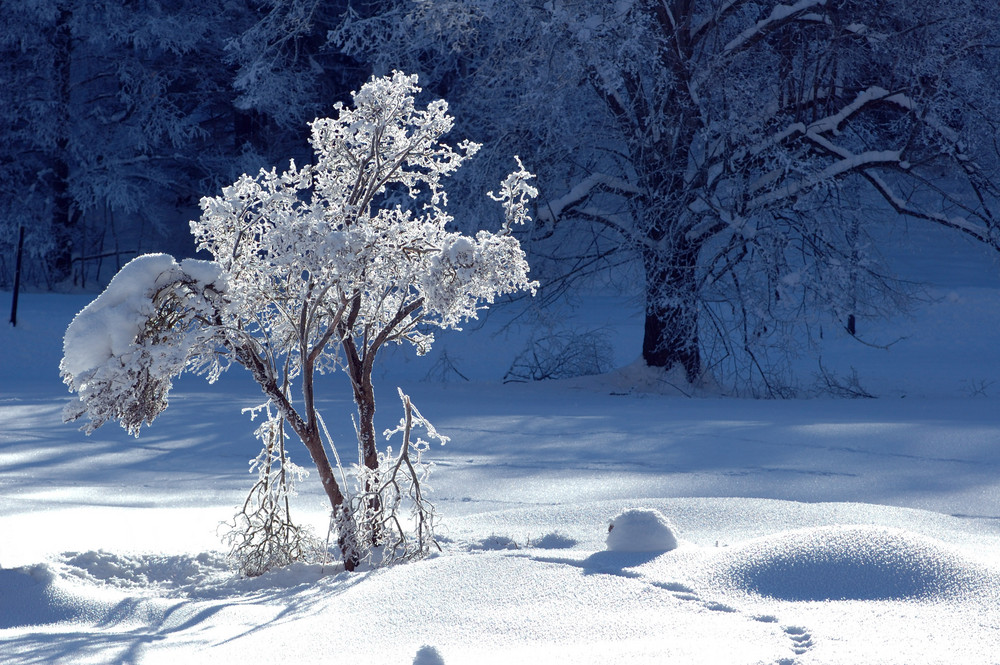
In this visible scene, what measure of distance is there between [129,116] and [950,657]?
57.8 feet

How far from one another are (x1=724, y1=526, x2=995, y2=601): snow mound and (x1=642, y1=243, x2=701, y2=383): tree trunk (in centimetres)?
572

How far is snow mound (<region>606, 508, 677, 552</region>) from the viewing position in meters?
3.64

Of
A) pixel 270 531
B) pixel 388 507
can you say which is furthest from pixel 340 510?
pixel 270 531

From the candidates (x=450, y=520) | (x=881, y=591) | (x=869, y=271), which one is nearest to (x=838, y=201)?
(x=869, y=271)

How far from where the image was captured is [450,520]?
5066mm

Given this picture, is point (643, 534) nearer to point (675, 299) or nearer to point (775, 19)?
point (675, 299)

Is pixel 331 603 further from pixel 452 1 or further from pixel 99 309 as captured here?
pixel 452 1

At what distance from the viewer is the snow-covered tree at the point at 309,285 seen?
12.1 feet

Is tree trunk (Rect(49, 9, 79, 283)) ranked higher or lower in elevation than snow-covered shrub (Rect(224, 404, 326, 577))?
higher

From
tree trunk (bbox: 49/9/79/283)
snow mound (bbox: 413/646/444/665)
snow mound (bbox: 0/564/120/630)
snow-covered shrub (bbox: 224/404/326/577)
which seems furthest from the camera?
tree trunk (bbox: 49/9/79/283)

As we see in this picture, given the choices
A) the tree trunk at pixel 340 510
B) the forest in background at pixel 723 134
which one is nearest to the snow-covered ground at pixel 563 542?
the tree trunk at pixel 340 510

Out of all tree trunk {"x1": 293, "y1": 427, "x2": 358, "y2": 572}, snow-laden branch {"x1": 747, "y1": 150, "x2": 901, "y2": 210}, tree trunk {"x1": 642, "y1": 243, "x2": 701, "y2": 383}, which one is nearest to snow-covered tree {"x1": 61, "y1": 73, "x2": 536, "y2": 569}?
tree trunk {"x1": 293, "y1": 427, "x2": 358, "y2": 572}

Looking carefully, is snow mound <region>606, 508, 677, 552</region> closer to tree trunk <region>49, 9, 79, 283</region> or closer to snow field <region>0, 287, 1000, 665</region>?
snow field <region>0, 287, 1000, 665</region>

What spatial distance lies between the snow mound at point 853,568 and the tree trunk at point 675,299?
5.72 meters
